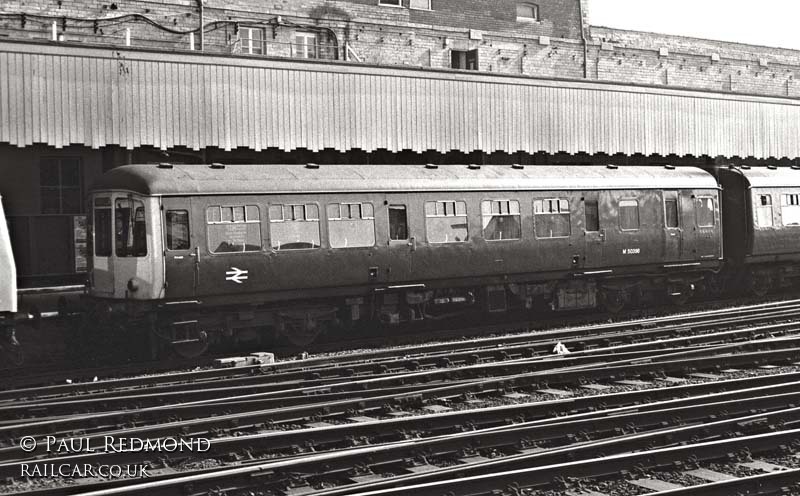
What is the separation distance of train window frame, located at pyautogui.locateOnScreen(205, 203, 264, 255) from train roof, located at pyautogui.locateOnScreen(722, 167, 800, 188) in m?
12.9

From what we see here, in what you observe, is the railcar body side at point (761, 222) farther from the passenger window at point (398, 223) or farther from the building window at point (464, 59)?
the building window at point (464, 59)

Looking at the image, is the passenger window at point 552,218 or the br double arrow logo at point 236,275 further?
the passenger window at point 552,218

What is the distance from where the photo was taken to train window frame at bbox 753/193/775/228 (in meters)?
23.0

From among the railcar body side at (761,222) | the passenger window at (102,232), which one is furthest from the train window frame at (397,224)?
the railcar body side at (761,222)

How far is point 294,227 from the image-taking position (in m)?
16.3

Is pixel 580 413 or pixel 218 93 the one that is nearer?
pixel 580 413

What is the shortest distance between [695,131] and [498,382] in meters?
17.2

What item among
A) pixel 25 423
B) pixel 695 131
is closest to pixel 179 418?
pixel 25 423

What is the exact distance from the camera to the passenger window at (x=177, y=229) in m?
15.1

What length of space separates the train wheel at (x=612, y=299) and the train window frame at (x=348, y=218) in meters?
6.43

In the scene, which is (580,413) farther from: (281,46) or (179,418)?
(281,46)

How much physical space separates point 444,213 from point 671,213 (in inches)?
248

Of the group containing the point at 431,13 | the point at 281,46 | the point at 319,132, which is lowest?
the point at 319,132

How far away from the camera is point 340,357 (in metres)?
14.8
